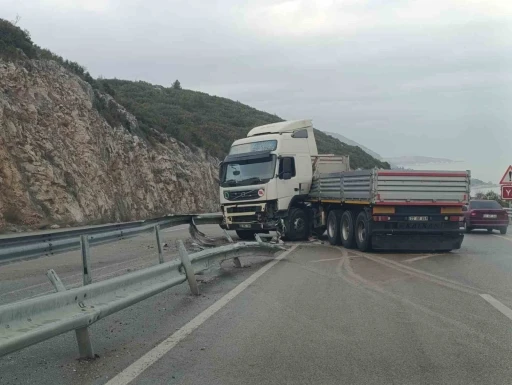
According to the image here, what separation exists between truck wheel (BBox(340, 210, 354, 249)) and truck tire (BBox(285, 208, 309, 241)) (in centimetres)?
201

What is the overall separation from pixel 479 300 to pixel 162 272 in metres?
4.80

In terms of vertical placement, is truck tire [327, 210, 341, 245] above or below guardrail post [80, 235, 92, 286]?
below

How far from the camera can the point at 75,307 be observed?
579 cm

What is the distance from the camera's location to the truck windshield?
64.2 feet

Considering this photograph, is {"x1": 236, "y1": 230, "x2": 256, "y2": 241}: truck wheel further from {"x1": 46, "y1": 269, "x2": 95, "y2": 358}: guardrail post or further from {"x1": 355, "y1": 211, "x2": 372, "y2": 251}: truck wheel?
{"x1": 46, "y1": 269, "x2": 95, "y2": 358}: guardrail post

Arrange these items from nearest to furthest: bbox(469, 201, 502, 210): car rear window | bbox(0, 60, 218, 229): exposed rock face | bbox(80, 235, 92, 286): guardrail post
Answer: bbox(80, 235, 92, 286): guardrail post → bbox(469, 201, 502, 210): car rear window → bbox(0, 60, 218, 229): exposed rock face

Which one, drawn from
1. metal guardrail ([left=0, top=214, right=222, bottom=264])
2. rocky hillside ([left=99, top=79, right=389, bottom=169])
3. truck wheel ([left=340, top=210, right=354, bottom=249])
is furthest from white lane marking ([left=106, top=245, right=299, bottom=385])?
rocky hillside ([left=99, top=79, right=389, bottom=169])

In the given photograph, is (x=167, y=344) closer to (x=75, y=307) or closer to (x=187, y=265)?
(x=75, y=307)

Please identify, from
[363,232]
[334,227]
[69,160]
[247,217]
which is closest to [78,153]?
[69,160]

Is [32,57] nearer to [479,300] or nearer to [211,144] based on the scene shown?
[211,144]

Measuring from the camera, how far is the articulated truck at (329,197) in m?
15.9

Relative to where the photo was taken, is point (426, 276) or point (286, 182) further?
point (286, 182)

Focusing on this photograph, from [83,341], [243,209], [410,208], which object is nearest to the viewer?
[83,341]

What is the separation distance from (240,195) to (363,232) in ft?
15.4
